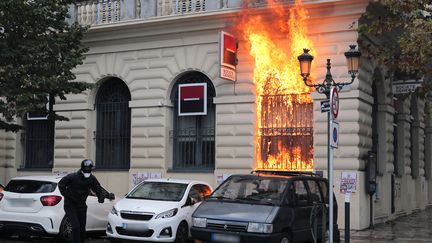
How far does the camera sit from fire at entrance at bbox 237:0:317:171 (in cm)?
1806

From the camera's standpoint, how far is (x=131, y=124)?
66.8 ft

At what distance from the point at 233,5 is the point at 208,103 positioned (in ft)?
10.3

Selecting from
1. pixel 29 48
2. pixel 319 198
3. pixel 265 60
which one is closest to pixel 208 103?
pixel 265 60

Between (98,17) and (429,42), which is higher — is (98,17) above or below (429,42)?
above

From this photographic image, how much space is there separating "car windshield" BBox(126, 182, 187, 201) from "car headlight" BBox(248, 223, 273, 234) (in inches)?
118

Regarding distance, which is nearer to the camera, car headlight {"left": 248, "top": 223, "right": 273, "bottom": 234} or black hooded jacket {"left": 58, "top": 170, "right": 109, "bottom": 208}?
car headlight {"left": 248, "top": 223, "right": 273, "bottom": 234}

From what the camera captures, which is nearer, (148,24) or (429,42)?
(429,42)

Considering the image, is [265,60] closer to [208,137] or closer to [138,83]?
[208,137]

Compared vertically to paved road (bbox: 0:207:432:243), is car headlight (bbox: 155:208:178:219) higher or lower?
higher

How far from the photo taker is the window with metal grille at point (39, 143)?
74.1ft

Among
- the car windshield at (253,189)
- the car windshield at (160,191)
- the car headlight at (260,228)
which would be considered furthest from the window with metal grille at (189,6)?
the car headlight at (260,228)

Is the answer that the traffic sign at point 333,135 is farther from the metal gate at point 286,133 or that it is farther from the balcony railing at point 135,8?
the balcony railing at point 135,8

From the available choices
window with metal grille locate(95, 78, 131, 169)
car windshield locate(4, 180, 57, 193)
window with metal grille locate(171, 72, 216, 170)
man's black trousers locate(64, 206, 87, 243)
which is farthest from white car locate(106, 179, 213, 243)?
window with metal grille locate(95, 78, 131, 169)

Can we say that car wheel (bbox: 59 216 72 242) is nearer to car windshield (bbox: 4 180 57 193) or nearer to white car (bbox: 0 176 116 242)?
white car (bbox: 0 176 116 242)
